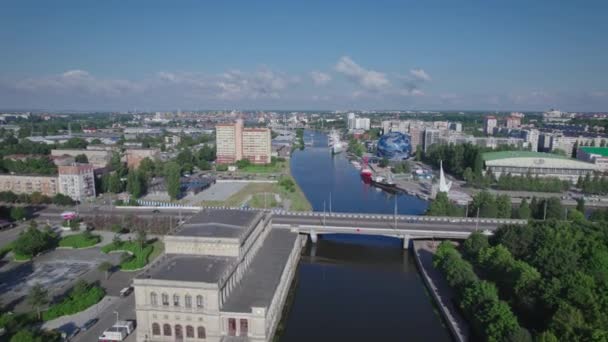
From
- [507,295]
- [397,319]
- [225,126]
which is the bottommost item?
[397,319]

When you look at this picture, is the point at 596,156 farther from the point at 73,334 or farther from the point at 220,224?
the point at 73,334

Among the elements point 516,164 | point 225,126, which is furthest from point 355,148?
point 516,164

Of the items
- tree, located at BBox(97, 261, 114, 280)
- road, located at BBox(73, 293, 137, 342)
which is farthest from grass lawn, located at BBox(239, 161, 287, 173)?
road, located at BBox(73, 293, 137, 342)

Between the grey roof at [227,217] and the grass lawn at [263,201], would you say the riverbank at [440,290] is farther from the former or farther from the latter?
the grass lawn at [263,201]

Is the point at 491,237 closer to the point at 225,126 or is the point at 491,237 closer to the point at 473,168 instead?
the point at 473,168

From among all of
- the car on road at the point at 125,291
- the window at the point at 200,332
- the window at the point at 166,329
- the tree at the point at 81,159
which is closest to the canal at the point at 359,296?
the window at the point at 200,332

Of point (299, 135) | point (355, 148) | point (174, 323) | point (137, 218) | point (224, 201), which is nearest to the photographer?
point (174, 323)
